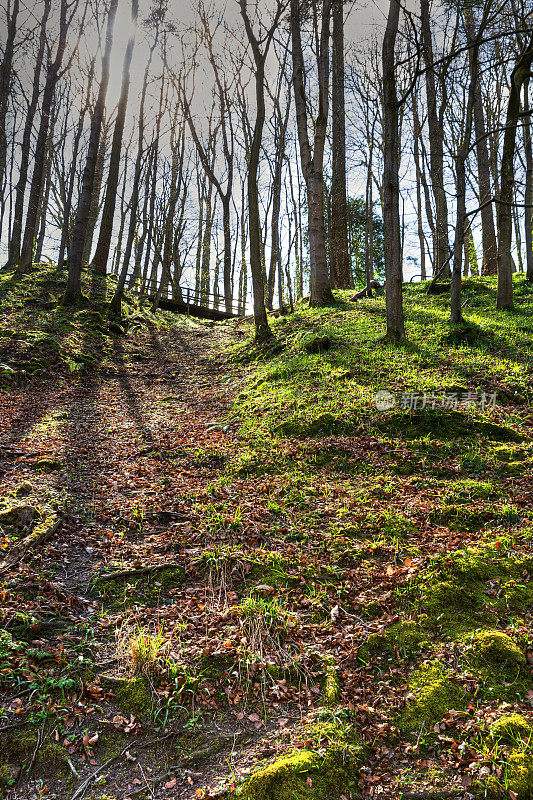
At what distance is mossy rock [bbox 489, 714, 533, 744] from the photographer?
241 centimetres

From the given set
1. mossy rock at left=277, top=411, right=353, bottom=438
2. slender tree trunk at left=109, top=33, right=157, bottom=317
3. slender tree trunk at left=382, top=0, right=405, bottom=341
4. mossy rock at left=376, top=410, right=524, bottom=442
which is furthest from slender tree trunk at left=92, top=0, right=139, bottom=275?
mossy rock at left=376, top=410, right=524, bottom=442

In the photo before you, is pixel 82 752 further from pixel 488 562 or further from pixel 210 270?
pixel 210 270

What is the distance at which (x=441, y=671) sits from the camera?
9.55 feet

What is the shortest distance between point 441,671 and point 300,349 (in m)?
7.17

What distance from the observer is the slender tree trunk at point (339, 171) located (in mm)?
14688

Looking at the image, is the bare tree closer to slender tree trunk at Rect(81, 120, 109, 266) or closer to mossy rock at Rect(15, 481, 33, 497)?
slender tree trunk at Rect(81, 120, 109, 266)

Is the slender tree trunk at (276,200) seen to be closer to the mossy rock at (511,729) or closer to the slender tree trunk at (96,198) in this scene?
the slender tree trunk at (96,198)

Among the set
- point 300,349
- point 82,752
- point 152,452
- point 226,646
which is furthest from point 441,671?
point 300,349

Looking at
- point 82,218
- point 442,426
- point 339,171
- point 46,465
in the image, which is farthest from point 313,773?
point 339,171

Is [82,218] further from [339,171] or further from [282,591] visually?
[282,591]

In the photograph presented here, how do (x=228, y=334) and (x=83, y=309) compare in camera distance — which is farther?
(x=228, y=334)

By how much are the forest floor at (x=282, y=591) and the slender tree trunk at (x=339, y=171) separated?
8290 millimetres

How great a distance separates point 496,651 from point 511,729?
0.57 metres

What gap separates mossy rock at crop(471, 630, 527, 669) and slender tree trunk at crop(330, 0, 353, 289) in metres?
13.7
